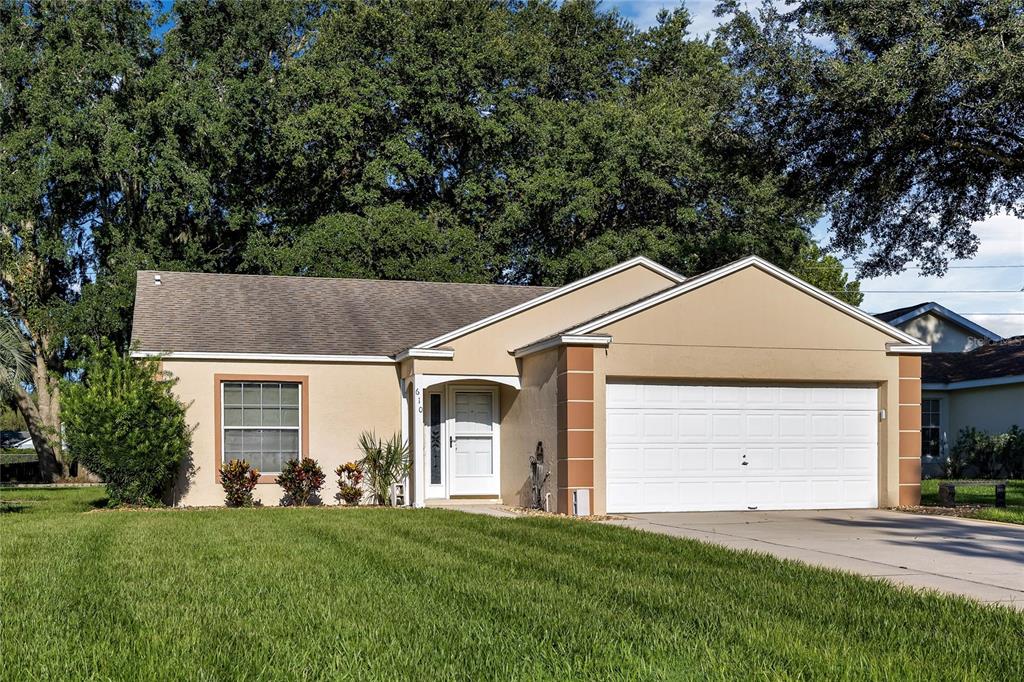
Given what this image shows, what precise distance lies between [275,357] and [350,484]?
2.73m

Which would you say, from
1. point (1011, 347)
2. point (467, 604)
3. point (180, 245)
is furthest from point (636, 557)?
point (180, 245)

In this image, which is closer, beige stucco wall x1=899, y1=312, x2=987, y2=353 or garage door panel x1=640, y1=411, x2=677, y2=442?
garage door panel x1=640, y1=411, x2=677, y2=442

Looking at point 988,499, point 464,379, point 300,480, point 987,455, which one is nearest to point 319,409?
point 300,480

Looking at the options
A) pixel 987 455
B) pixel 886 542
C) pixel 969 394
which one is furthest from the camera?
pixel 969 394

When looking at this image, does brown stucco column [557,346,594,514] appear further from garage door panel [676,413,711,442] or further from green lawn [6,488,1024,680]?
green lawn [6,488,1024,680]

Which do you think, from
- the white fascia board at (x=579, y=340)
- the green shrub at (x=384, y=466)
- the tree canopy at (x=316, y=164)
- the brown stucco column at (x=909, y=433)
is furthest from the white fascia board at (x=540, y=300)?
the tree canopy at (x=316, y=164)

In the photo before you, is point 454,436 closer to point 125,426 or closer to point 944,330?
point 125,426

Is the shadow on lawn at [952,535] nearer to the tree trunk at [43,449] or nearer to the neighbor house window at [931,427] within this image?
the neighbor house window at [931,427]

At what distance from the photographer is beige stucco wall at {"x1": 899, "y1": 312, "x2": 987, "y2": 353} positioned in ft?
109

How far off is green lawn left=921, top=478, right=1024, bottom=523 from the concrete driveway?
0.50 metres

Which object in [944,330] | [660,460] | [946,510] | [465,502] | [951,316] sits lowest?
[465,502]

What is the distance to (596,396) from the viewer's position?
54.6 feet

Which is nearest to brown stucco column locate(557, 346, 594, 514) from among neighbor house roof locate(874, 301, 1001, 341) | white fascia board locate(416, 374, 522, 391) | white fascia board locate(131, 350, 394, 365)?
white fascia board locate(416, 374, 522, 391)

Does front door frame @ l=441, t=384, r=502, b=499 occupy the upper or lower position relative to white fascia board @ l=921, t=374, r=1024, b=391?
lower
